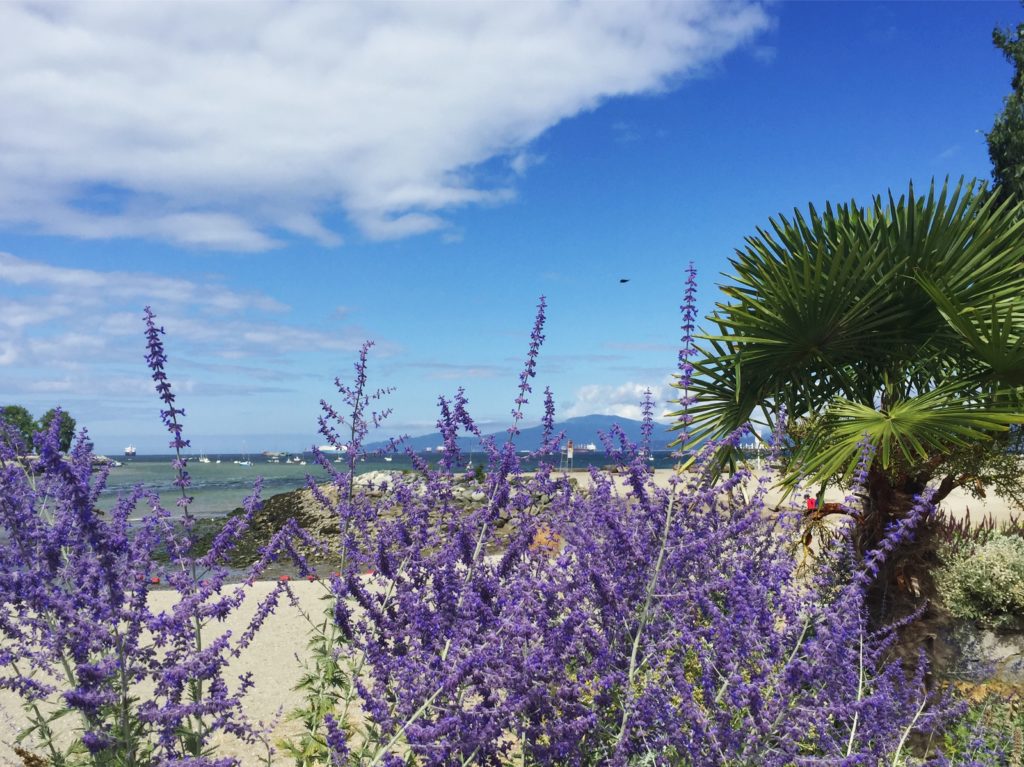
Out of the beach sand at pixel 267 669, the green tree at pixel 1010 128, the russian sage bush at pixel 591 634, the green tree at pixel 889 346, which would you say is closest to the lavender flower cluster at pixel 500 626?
the russian sage bush at pixel 591 634

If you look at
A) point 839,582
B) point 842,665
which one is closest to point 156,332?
point 842,665

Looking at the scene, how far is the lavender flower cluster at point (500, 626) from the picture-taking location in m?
3.07

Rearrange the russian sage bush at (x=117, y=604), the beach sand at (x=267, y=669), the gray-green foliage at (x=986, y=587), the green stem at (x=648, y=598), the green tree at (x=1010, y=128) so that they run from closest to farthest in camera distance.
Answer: the russian sage bush at (x=117, y=604) → the green stem at (x=648, y=598) → the beach sand at (x=267, y=669) → the gray-green foliage at (x=986, y=587) → the green tree at (x=1010, y=128)

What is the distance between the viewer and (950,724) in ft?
19.2

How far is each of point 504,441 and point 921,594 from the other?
15.7ft

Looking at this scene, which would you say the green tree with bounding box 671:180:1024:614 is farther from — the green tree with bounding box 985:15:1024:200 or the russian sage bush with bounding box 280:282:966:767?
the green tree with bounding box 985:15:1024:200

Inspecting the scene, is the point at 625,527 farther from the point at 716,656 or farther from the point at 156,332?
the point at 156,332

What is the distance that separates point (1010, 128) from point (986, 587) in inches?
1002

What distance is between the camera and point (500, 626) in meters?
3.28

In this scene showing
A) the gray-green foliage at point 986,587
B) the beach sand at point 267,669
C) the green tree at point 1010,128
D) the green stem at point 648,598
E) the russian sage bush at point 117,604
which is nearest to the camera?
the russian sage bush at point 117,604

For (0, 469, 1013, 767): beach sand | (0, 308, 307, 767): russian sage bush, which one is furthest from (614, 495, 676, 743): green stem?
(0, 308, 307, 767): russian sage bush

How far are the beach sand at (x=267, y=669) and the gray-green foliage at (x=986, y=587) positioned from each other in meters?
1.63

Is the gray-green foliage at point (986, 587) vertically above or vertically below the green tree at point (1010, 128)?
below

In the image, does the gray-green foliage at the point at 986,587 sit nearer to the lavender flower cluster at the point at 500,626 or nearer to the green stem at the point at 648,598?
the lavender flower cluster at the point at 500,626
